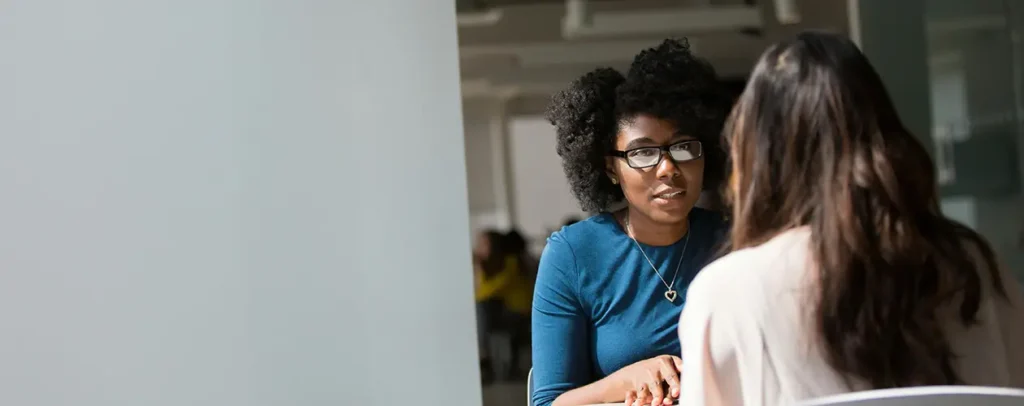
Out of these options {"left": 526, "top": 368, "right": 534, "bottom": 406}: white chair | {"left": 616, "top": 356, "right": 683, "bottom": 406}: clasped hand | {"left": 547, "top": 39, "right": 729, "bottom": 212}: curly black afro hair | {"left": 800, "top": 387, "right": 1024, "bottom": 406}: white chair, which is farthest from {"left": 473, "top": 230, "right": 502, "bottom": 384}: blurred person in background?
{"left": 800, "top": 387, "right": 1024, "bottom": 406}: white chair

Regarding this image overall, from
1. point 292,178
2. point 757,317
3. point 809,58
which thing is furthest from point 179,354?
point 809,58

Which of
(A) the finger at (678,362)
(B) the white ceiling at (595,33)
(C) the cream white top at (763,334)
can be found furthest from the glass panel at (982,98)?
(A) the finger at (678,362)

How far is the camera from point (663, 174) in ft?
6.08

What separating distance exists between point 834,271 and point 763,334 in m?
0.14

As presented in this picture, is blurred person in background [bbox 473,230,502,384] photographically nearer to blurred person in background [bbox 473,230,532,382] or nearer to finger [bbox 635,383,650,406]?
blurred person in background [bbox 473,230,532,382]

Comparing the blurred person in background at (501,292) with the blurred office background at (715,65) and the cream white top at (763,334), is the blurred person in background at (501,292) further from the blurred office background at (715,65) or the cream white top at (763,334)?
the cream white top at (763,334)

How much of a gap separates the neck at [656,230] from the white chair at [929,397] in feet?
1.92

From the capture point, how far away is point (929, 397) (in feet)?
4.30

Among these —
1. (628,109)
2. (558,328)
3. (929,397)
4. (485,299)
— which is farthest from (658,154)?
(929,397)

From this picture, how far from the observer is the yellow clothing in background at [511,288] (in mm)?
1991

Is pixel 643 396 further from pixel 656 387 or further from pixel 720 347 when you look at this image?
pixel 720 347

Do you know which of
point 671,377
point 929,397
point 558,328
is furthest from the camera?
point 558,328

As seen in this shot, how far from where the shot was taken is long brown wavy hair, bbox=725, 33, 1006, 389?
1.38 metres

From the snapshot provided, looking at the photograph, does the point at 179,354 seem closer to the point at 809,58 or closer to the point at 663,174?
the point at 663,174
